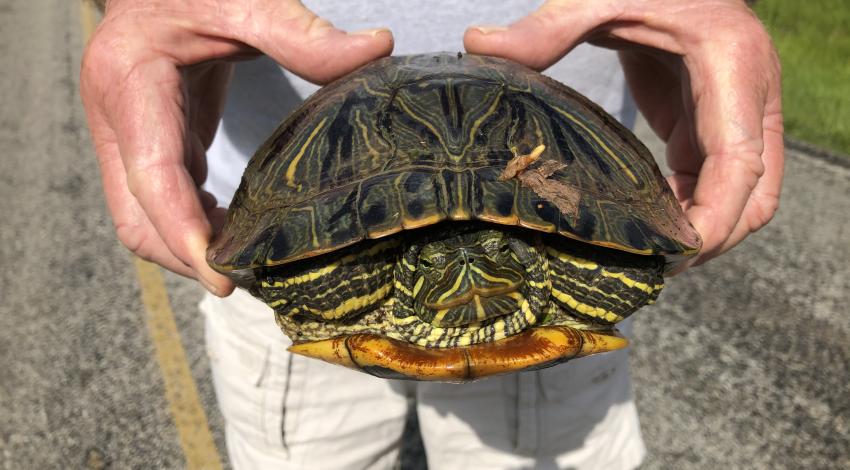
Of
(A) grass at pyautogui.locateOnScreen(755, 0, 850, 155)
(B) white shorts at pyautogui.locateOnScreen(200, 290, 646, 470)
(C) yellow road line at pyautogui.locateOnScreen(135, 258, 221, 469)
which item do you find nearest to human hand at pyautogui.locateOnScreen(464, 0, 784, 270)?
(B) white shorts at pyautogui.locateOnScreen(200, 290, 646, 470)

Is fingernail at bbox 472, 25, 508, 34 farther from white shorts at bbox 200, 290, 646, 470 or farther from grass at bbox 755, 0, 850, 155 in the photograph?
grass at bbox 755, 0, 850, 155

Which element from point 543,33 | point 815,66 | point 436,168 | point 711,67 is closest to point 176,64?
point 436,168

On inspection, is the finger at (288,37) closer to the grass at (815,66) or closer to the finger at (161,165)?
the finger at (161,165)

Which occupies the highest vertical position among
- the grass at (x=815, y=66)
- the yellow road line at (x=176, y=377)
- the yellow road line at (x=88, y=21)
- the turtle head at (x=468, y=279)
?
the turtle head at (x=468, y=279)

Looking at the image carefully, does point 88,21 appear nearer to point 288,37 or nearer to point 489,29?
point 288,37

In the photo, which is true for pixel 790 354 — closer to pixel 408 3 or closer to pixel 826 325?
pixel 826 325

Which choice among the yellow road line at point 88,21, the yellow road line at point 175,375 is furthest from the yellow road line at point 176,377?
the yellow road line at point 88,21
